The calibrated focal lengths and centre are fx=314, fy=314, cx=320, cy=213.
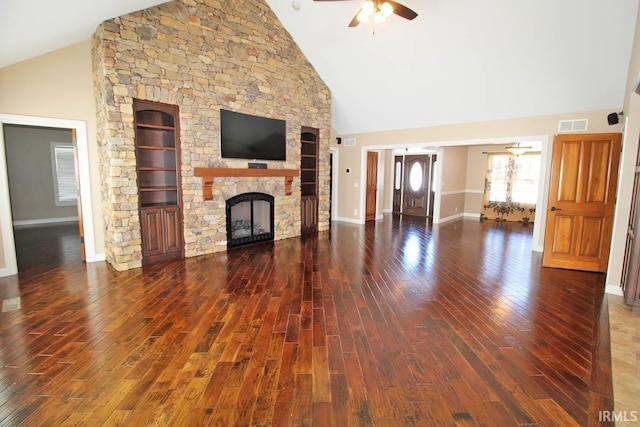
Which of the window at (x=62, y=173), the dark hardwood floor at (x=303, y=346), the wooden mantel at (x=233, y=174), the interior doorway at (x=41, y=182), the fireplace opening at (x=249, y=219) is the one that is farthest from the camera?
the window at (x=62, y=173)

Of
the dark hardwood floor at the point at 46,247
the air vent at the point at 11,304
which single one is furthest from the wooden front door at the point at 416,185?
the air vent at the point at 11,304

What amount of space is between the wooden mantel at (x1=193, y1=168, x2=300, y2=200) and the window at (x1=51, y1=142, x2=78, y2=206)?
539 cm

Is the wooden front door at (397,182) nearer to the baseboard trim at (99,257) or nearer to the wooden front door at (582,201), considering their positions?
the wooden front door at (582,201)

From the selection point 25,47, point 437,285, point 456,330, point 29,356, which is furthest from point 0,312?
point 437,285

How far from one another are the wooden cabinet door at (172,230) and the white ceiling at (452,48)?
262cm

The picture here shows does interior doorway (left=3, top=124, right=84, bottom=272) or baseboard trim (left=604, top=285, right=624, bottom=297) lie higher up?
interior doorway (left=3, top=124, right=84, bottom=272)

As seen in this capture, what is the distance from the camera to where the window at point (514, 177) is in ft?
30.8

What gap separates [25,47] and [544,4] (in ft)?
21.0

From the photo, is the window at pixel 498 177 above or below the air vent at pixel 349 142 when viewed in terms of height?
below

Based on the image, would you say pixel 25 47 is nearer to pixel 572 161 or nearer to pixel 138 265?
pixel 138 265

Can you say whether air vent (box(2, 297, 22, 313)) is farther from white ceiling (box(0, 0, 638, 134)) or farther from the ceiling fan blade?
the ceiling fan blade

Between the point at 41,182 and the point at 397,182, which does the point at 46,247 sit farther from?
the point at 397,182

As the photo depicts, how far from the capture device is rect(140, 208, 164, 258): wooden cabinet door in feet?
15.6

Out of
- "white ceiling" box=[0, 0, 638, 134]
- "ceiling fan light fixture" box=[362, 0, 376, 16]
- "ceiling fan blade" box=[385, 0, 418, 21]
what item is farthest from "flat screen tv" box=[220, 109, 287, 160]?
"ceiling fan blade" box=[385, 0, 418, 21]
